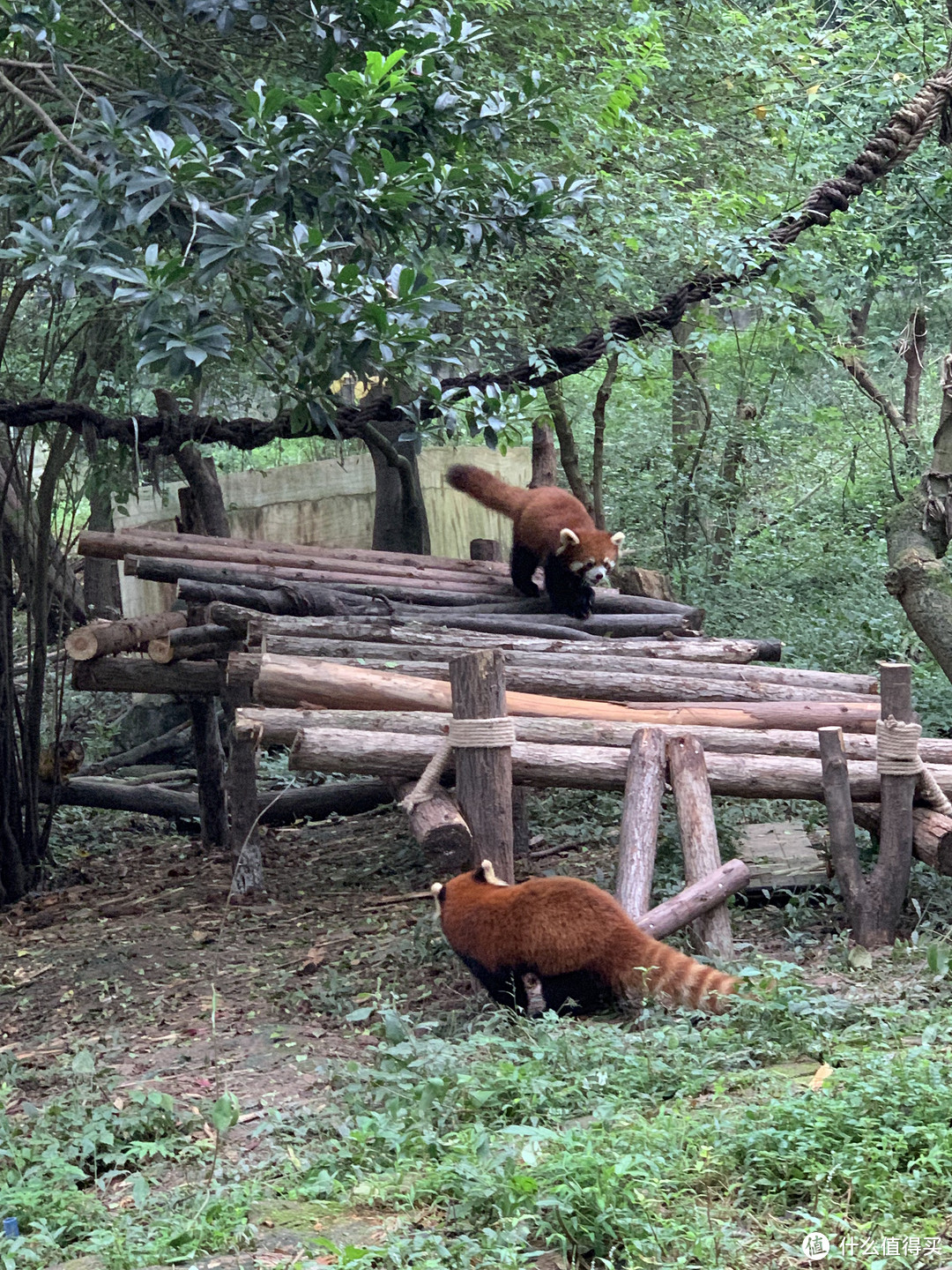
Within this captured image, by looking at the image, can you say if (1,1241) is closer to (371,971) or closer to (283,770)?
(371,971)

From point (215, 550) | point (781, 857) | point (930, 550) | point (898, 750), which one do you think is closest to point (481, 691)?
point (898, 750)

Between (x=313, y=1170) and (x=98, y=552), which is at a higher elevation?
(x=98, y=552)

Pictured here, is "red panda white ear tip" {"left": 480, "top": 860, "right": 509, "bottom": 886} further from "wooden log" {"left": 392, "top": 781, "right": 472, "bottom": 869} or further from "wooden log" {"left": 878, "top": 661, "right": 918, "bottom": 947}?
"wooden log" {"left": 878, "top": 661, "right": 918, "bottom": 947}

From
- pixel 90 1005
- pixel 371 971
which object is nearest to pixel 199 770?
pixel 90 1005

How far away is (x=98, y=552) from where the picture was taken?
6738 millimetres

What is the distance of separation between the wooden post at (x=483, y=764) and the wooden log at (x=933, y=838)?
1.42m

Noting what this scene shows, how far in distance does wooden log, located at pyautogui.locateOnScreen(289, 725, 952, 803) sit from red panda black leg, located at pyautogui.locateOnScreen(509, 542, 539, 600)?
288 cm

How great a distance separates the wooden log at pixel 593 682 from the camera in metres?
5.31

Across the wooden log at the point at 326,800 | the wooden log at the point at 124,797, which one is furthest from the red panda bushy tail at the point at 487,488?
the wooden log at the point at 124,797

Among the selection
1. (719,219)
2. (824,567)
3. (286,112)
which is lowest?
(824,567)

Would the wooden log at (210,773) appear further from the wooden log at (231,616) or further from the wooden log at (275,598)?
the wooden log at (231,616)

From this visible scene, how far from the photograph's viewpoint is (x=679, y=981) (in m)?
3.65

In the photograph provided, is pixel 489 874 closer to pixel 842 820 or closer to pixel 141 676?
pixel 842 820

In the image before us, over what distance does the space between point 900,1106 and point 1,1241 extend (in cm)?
202
